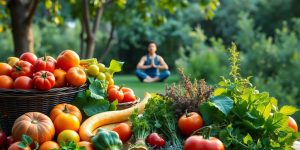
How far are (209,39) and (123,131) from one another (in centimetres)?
1904

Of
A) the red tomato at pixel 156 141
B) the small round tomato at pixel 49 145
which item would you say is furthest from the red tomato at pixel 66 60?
the red tomato at pixel 156 141

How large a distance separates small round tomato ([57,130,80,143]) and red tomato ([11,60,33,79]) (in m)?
0.50

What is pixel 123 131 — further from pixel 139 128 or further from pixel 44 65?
pixel 44 65

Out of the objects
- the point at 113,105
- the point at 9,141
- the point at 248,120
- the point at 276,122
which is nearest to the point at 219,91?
the point at 248,120

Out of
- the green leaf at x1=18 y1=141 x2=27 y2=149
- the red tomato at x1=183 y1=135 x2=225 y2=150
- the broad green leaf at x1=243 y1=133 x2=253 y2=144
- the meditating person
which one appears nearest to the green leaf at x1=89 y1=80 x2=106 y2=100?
the green leaf at x1=18 y1=141 x2=27 y2=149

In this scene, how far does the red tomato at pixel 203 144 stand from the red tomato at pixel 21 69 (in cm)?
107

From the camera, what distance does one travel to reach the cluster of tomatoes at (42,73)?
9.16 feet

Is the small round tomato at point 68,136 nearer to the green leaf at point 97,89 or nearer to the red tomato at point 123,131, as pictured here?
the red tomato at point 123,131

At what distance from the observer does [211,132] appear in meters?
2.61

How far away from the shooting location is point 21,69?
9.55 feet

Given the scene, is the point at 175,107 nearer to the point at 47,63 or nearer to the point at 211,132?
the point at 211,132

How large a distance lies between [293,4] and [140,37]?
248 inches

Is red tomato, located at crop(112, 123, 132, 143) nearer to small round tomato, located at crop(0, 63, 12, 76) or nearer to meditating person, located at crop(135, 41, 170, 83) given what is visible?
small round tomato, located at crop(0, 63, 12, 76)

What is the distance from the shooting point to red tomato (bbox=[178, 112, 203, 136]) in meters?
2.65
